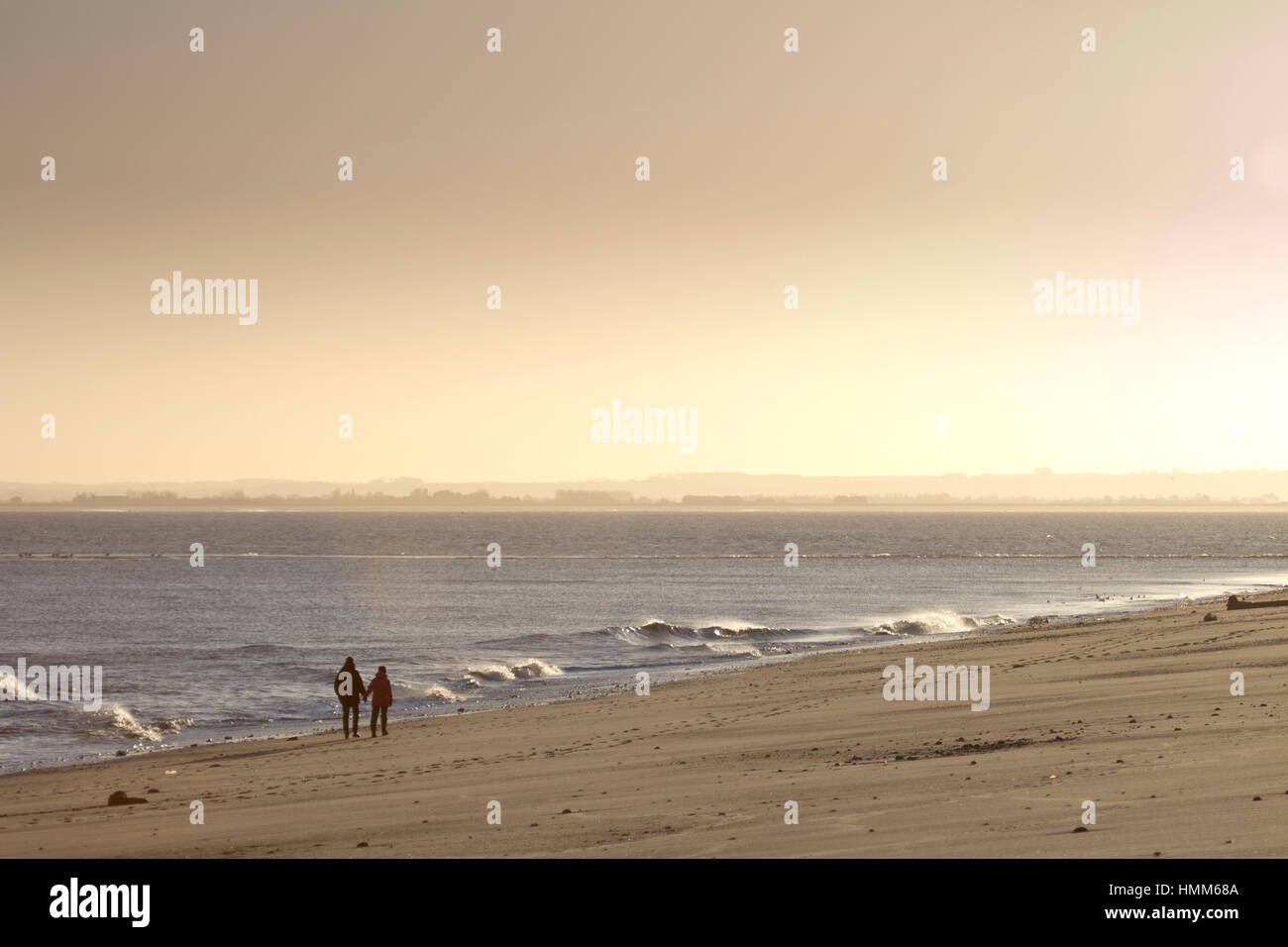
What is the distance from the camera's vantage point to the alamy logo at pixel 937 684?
19.7 metres

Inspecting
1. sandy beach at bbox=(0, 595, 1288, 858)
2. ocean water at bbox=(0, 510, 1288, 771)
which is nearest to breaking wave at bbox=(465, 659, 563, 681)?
ocean water at bbox=(0, 510, 1288, 771)

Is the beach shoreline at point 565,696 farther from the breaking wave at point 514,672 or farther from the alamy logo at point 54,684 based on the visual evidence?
the alamy logo at point 54,684

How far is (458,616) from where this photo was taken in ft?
191

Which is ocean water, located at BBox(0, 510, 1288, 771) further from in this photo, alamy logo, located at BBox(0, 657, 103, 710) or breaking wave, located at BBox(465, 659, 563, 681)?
alamy logo, located at BBox(0, 657, 103, 710)

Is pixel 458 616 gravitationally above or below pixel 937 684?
below

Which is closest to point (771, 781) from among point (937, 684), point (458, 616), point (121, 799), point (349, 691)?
point (121, 799)

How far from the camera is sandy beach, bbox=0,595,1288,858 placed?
924cm

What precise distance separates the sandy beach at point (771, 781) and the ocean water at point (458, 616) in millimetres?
7212

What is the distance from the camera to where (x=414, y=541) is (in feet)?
563

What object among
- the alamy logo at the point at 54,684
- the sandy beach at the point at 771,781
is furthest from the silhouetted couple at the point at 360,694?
the alamy logo at the point at 54,684
